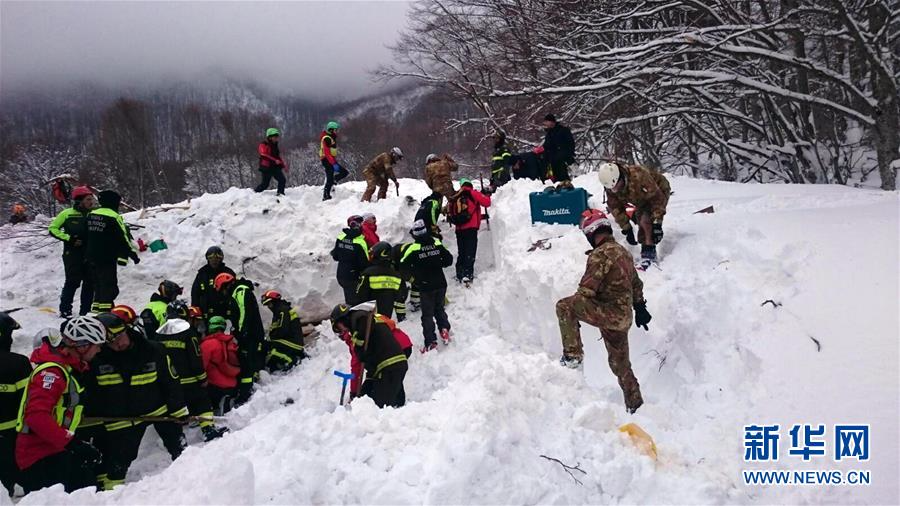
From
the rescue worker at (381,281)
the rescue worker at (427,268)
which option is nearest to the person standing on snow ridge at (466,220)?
the rescue worker at (427,268)

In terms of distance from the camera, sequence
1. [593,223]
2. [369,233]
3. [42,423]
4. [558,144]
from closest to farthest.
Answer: [42,423]
[593,223]
[369,233]
[558,144]

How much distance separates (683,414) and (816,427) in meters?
0.95

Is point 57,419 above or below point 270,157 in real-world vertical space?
below

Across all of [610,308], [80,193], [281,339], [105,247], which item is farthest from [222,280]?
[610,308]

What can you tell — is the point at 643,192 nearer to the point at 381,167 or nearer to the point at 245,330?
the point at 245,330

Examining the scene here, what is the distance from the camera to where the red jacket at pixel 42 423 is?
3543 millimetres

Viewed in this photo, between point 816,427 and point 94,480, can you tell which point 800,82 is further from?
point 94,480

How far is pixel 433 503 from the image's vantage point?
8.56ft

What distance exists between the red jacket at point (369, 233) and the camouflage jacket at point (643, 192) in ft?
12.6

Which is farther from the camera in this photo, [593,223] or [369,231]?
[369,231]

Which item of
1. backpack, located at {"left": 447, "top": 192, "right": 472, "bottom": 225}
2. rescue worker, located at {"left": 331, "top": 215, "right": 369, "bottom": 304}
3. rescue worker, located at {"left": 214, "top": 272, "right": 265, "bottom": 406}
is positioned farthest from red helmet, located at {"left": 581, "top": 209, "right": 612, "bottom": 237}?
rescue worker, located at {"left": 214, "top": 272, "right": 265, "bottom": 406}

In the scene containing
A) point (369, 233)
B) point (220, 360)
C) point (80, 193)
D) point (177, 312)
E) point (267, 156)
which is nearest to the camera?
point (220, 360)

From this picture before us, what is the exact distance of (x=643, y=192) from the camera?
18.4 feet

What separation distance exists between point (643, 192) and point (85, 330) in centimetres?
573
